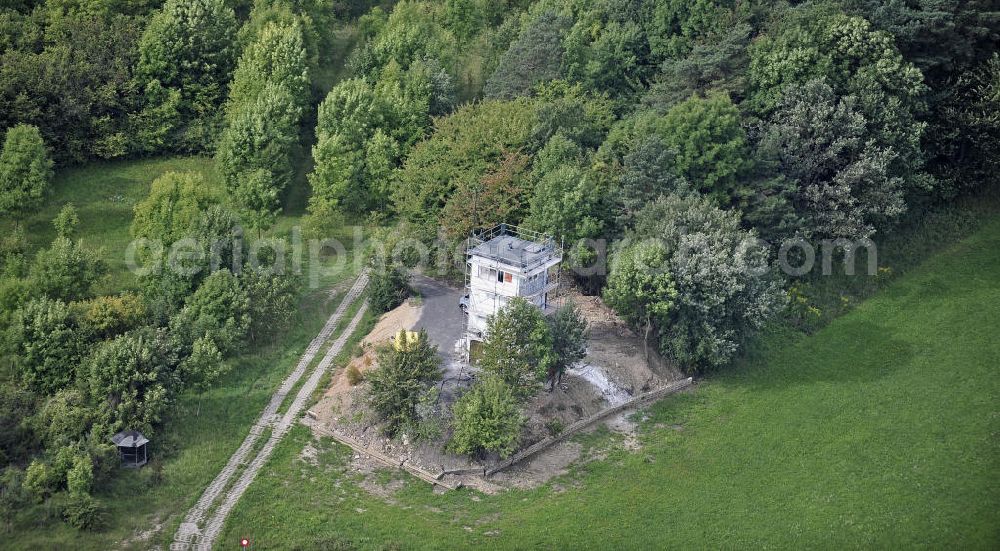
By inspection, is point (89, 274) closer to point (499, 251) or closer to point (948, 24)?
point (499, 251)

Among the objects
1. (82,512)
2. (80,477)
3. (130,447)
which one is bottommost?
(82,512)

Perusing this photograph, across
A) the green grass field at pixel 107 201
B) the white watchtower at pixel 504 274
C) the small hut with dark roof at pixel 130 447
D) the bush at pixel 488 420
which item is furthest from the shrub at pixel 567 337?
the green grass field at pixel 107 201

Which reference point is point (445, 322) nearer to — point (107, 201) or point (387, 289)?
point (387, 289)

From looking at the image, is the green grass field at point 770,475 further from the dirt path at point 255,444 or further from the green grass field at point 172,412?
the green grass field at point 172,412

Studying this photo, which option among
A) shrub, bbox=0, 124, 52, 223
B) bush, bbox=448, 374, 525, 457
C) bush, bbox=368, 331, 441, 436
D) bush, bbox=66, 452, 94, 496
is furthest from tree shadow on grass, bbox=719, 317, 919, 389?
shrub, bbox=0, 124, 52, 223

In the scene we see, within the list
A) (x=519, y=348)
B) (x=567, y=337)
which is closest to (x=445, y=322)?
(x=519, y=348)

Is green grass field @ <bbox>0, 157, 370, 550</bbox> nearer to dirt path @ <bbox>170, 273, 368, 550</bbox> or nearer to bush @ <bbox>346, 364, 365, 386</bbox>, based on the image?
dirt path @ <bbox>170, 273, 368, 550</bbox>

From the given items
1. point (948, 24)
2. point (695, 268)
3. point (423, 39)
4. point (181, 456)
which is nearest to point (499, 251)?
point (695, 268)
